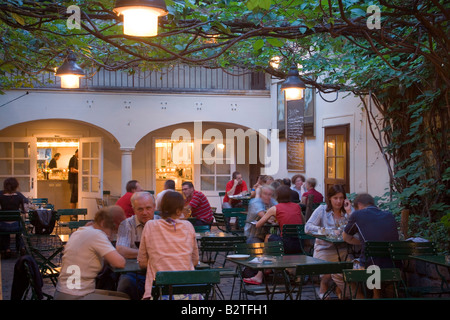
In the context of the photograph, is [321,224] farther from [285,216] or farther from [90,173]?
[90,173]

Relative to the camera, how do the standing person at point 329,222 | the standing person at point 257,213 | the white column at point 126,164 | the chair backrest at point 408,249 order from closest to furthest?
the chair backrest at point 408,249 → the standing person at point 329,222 → the standing person at point 257,213 → the white column at point 126,164

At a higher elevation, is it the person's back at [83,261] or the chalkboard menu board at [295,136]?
the chalkboard menu board at [295,136]

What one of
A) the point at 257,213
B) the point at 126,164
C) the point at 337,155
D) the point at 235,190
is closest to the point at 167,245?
the point at 257,213

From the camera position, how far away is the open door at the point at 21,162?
1590cm

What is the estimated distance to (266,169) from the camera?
1703 cm

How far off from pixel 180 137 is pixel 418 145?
932 cm

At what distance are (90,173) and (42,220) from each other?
591 cm

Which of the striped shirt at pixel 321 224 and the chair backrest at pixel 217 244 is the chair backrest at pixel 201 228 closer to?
the chair backrest at pixel 217 244

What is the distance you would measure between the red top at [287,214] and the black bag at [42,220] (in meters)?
4.22

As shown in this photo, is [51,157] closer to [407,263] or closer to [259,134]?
[259,134]

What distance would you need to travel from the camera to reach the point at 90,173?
16.5 m

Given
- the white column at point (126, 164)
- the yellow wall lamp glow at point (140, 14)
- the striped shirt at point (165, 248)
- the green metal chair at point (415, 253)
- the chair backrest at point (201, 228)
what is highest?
the yellow wall lamp glow at point (140, 14)
